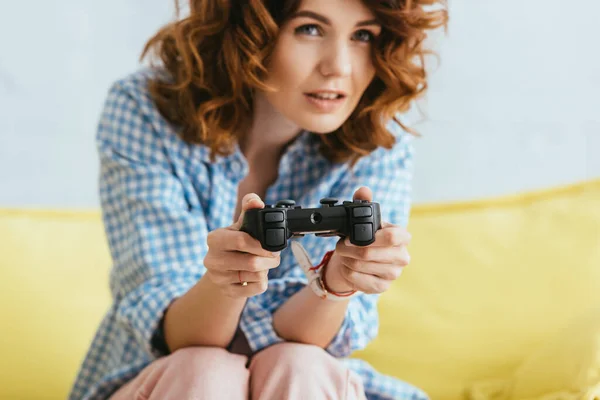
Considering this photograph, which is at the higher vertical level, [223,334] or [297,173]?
[297,173]

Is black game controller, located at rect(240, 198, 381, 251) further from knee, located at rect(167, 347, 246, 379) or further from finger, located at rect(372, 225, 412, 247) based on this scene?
knee, located at rect(167, 347, 246, 379)

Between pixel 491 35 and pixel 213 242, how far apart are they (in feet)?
3.90

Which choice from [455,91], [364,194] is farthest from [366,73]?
[455,91]

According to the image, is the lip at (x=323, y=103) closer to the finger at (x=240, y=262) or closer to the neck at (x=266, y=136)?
the neck at (x=266, y=136)

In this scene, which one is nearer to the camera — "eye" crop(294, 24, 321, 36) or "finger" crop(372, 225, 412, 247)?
"finger" crop(372, 225, 412, 247)

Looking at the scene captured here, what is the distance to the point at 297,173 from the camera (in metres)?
1.12

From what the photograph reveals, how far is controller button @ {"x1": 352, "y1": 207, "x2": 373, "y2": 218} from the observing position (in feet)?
2.23

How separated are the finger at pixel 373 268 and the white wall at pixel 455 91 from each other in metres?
0.99

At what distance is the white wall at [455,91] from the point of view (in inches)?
67.0

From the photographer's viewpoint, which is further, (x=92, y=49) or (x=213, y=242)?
(x=92, y=49)

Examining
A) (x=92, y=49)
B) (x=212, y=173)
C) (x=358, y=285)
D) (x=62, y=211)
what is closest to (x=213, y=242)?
(x=358, y=285)

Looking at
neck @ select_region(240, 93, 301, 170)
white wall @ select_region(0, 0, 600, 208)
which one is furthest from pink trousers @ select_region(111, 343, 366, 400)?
white wall @ select_region(0, 0, 600, 208)

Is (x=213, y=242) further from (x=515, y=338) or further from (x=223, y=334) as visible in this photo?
(x=515, y=338)

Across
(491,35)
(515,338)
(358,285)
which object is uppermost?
(491,35)
